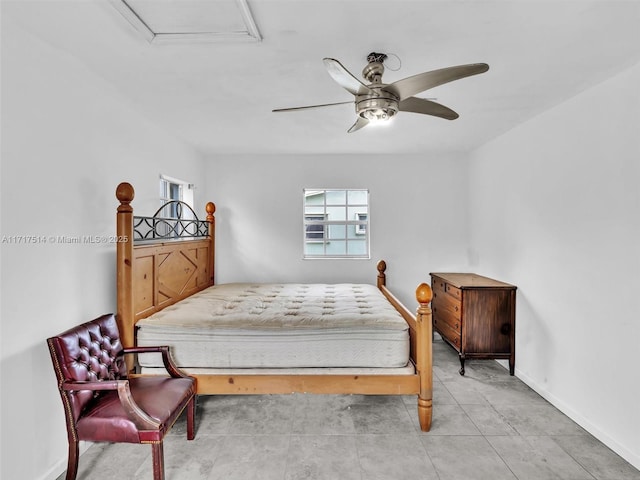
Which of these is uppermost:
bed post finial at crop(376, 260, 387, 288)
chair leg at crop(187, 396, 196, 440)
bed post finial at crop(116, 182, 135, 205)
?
bed post finial at crop(116, 182, 135, 205)

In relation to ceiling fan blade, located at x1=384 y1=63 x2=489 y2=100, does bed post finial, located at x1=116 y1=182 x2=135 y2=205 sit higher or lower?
lower

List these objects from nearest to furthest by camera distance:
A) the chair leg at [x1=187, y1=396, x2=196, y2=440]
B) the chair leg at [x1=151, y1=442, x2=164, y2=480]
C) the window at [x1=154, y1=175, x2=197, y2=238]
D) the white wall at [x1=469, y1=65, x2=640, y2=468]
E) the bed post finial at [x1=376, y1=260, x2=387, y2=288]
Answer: the chair leg at [x1=151, y1=442, x2=164, y2=480] < the white wall at [x1=469, y1=65, x2=640, y2=468] < the chair leg at [x1=187, y1=396, x2=196, y2=440] < the window at [x1=154, y1=175, x2=197, y2=238] < the bed post finial at [x1=376, y1=260, x2=387, y2=288]

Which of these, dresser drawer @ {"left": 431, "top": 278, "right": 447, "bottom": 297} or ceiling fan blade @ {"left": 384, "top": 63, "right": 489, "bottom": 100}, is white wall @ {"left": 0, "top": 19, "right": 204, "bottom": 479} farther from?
dresser drawer @ {"left": 431, "top": 278, "right": 447, "bottom": 297}

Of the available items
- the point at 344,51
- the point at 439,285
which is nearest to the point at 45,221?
the point at 344,51

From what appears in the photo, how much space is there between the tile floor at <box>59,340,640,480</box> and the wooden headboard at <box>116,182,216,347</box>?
2.75 feet

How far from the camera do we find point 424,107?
79.4 inches

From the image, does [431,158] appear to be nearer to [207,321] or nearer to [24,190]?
[207,321]

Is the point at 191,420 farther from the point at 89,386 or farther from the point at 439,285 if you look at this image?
the point at 439,285

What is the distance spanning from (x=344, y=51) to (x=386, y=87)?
15.7 inches

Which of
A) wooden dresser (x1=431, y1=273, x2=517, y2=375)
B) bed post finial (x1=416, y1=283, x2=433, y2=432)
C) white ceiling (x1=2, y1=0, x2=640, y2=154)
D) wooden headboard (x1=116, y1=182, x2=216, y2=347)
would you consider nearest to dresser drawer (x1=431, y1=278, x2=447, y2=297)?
wooden dresser (x1=431, y1=273, x2=517, y2=375)

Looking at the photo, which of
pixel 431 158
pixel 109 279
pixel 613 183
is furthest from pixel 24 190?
pixel 431 158

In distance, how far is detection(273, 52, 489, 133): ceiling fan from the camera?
5.00ft

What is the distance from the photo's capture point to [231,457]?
2.16 m

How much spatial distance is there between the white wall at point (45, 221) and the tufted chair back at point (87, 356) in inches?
6.5
